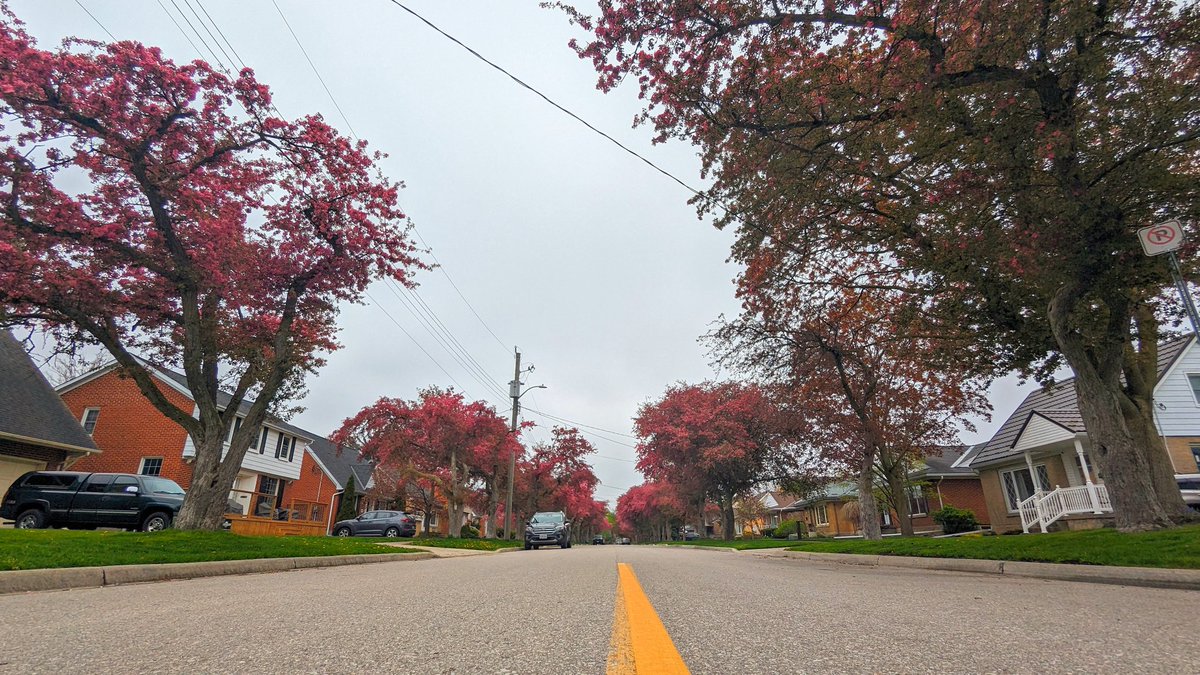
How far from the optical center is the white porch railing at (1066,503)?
1744 cm

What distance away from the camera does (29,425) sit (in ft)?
61.4

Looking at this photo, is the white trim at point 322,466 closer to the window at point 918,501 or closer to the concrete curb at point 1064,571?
the concrete curb at point 1064,571

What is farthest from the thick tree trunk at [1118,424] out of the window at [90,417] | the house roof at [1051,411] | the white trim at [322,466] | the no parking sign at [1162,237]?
the white trim at [322,466]

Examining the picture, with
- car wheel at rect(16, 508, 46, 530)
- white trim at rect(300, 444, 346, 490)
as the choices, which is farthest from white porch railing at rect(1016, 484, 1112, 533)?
white trim at rect(300, 444, 346, 490)

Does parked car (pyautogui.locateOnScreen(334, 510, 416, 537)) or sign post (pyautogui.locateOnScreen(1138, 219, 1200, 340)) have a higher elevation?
sign post (pyautogui.locateOnScreen(1138, 219, 1200, 340))

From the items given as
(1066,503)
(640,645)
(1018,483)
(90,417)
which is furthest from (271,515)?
(1018,483)

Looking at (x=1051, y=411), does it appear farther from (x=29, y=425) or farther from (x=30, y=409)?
(x=30, y=409)

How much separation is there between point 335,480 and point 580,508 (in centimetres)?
3168

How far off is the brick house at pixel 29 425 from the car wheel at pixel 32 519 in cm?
358

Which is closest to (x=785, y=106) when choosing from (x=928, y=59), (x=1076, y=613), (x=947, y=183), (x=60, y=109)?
(x=928, y=59)

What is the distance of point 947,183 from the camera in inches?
363

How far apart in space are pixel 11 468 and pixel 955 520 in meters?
39.4

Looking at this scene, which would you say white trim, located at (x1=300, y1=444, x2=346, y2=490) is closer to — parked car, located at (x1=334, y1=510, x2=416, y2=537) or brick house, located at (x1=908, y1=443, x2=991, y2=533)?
parked car, located at (x1=334, y1=510, x2=416, y2=537)

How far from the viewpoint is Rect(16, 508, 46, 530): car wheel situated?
1526cm
